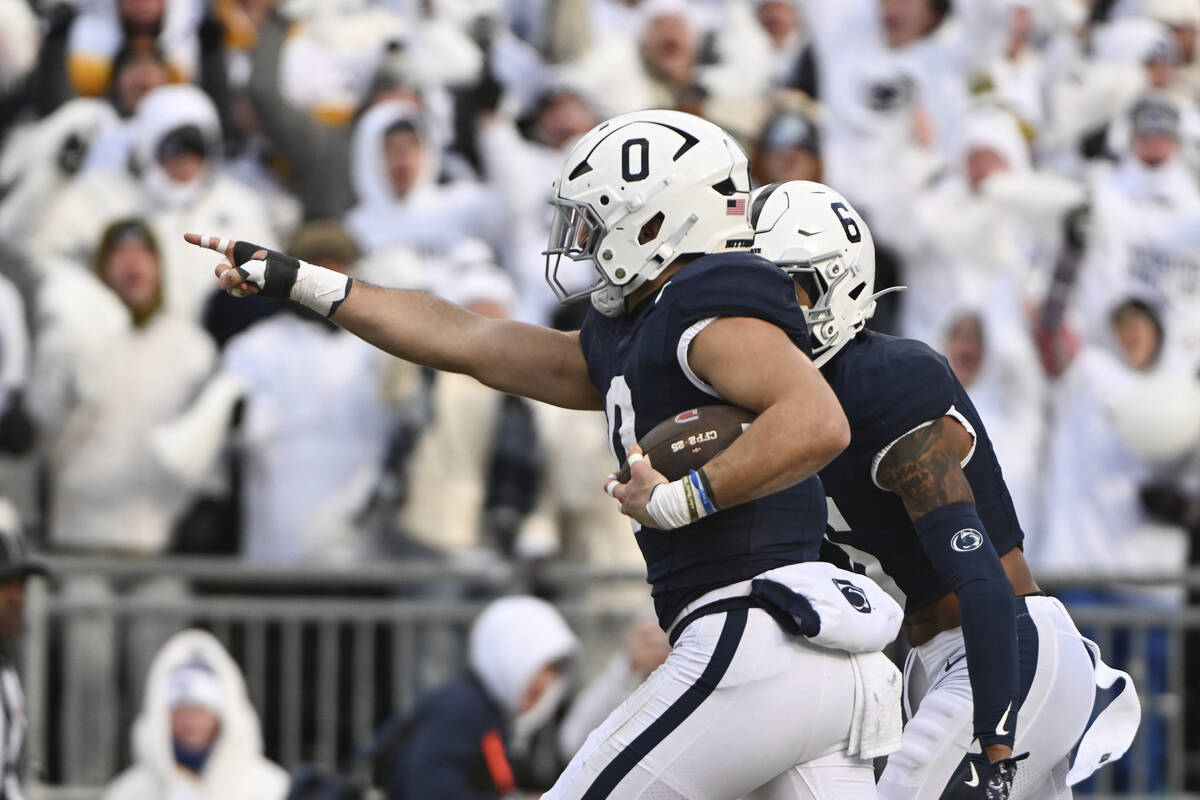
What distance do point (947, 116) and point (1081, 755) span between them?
558 cm

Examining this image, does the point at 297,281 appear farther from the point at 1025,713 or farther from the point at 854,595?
the point at 1025,713

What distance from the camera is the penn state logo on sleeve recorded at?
4930mm

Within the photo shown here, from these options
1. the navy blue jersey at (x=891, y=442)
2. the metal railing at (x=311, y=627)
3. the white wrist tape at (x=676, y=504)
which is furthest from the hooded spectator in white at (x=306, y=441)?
the white wrist tape at (x=676, y=504)

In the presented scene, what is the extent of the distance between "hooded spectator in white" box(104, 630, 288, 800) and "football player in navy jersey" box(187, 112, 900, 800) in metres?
3.75

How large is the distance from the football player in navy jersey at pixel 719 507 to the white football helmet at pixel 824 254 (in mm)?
563

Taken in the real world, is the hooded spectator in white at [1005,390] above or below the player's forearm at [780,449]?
below

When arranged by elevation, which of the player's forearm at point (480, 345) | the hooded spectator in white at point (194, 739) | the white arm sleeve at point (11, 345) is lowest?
the hooded spectator in white at point (194, 739)

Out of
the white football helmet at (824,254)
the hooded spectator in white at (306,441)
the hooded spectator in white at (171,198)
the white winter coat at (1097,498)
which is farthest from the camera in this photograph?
the white winter coat at (1097,498)

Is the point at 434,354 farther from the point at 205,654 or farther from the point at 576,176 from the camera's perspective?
the point at 205,654

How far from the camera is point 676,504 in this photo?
169 inches

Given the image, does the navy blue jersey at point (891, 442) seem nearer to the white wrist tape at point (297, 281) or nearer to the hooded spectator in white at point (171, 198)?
A: the white wrist tape at point (297, 281)

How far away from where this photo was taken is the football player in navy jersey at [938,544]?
194 inches

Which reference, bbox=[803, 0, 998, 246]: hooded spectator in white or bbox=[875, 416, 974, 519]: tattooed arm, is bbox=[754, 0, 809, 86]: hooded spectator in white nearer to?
bbox=[803, 0, 998, 246]: hooded spectator in white

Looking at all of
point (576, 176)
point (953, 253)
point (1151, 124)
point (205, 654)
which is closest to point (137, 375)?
point (205, 654)
